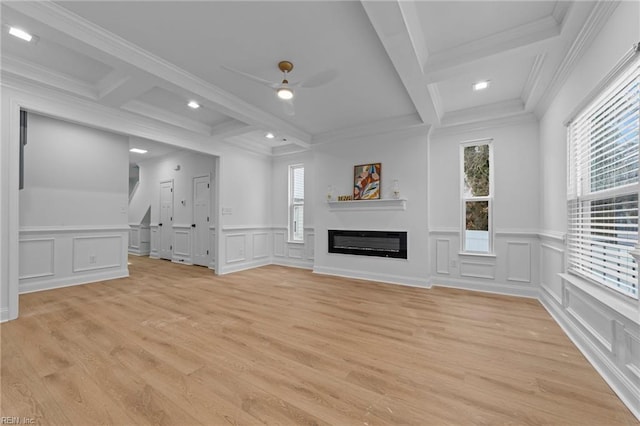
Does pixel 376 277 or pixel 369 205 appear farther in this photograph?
pixel 369 205

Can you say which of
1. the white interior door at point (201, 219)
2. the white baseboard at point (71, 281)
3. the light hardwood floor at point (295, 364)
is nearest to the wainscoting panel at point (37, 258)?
the white baseboard at point (71, 281)

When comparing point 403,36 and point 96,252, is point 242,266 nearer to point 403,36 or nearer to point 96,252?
point 96,252

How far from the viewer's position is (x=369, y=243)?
517 centimetres

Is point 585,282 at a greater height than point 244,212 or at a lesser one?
lesser

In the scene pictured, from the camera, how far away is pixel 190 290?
4277 millimetres

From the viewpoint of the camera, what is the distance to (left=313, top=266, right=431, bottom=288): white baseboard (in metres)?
4.60

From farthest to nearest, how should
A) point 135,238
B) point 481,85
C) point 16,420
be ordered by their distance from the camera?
point 135,238 → point 481,85 → point 16,420

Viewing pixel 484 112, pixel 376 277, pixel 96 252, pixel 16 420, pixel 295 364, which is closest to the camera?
pixel 16 420

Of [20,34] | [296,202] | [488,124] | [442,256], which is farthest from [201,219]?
[488,124]

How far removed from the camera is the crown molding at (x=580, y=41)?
195cm

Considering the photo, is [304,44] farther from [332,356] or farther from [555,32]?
[332,356]

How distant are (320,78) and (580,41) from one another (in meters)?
2.27

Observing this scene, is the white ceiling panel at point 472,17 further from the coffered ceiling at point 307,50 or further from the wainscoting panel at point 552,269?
the wainscoting panel at point 552,269

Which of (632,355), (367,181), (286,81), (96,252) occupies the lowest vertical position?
(632,355)
